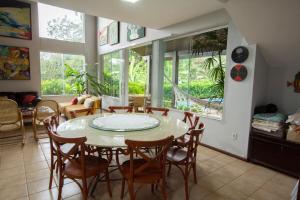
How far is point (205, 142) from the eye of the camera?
363 centimetres

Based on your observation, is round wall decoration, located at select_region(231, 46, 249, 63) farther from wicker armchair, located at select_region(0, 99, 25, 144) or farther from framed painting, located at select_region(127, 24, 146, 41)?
wicker armchair, located at select_region(0, 99, 25, 144)

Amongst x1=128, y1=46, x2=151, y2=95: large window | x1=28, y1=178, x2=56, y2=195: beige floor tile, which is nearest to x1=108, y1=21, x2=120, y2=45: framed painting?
x1=128, y1=46, x2=151, y2=95: large window

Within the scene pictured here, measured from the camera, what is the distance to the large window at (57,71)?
693 centimetres

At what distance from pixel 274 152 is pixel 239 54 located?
1.57m

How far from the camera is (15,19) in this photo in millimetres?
5914

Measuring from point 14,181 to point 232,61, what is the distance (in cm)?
358

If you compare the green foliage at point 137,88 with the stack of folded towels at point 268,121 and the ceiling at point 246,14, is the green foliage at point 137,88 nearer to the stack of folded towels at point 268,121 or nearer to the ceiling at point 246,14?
the ceiling at point 246,14

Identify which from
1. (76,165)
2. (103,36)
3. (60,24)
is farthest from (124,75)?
(76,165)

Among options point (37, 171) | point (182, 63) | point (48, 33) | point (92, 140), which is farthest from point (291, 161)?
point (48, 33)

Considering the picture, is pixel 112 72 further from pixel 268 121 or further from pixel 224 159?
pixel 268 121

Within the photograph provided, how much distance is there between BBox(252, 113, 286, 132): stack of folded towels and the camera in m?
2.72

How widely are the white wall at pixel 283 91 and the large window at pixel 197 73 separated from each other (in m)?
0.81

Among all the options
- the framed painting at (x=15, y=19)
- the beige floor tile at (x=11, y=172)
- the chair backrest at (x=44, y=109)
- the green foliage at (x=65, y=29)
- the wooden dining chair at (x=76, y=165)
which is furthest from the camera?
the green foliage at (x=65, y=29)

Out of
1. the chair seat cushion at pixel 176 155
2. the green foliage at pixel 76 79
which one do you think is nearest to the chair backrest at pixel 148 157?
the chair seat cushion at pixel 176 155
